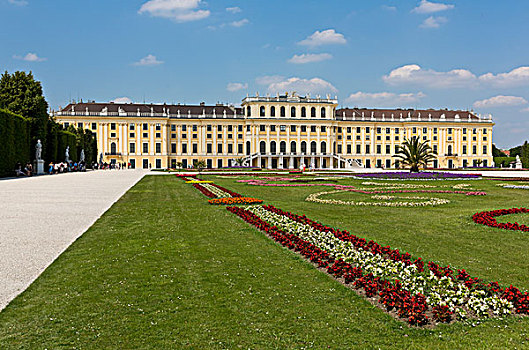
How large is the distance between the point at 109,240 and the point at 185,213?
4.00 meters

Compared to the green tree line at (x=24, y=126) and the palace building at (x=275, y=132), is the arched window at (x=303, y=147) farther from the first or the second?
the green tree line at (x=24, y=126)

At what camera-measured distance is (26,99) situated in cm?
4119

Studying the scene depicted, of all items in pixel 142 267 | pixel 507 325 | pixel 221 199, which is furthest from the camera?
pixel 221 199

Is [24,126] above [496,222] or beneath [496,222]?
above

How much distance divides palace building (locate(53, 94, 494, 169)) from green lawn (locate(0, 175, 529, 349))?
69226mm

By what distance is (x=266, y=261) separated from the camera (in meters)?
6.69

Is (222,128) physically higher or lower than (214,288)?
higher

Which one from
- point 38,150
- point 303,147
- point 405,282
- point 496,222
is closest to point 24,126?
point 38,150

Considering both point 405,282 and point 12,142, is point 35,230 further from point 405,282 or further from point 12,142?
point 12,142

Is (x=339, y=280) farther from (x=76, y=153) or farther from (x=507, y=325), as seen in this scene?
(x=76, y=153)

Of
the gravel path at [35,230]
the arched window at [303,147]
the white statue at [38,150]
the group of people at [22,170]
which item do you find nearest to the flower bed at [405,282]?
the gravel path at [35,230]

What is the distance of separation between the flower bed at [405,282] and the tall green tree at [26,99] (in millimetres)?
39616

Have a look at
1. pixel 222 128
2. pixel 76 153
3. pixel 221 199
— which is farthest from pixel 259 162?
pixel 221 199

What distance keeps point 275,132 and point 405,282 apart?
76942 mm
